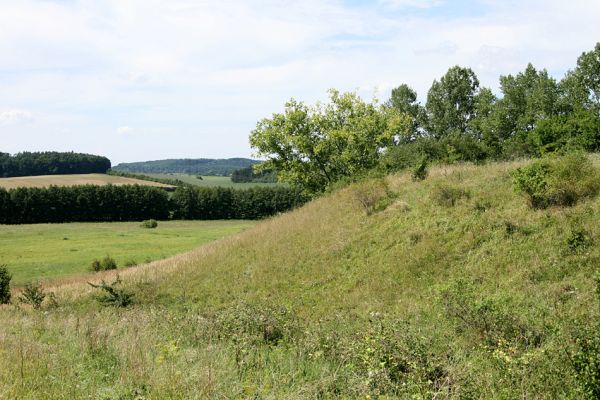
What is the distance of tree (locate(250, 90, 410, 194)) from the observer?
3703 cm

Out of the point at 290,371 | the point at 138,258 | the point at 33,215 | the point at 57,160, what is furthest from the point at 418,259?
the point at 57,160

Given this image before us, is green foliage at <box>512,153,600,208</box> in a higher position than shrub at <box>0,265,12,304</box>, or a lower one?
higher

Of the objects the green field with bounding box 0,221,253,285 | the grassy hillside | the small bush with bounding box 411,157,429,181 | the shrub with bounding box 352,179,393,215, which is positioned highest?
the small bush with bounding box 411,157,429,181

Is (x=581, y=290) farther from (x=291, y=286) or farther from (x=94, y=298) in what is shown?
(x=94, y=298)

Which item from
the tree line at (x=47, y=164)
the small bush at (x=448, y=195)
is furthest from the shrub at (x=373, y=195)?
the tree line at (x=47, y=164)

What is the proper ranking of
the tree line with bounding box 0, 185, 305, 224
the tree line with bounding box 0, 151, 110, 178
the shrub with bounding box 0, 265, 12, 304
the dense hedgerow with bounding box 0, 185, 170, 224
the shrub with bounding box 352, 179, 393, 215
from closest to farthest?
1. the shrub with bounding box 352, 179, 393, 215
2. the shrub with bounding box 0, 265, 12, 304
3. the dense hedgerow with bounding box 0, 185, 170, 224
4. the tree line with bounding box 0, 185, 305, 224
5. the tree line with bounding box 0, 151, 110, 178

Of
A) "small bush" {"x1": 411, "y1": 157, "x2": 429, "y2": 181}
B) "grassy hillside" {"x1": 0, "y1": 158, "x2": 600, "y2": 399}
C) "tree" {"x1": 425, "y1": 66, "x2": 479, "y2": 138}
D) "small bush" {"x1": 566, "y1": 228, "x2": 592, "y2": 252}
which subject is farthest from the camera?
"tree" {"x1": 425, "y1": 66, "x2": 479, "y2": 138}

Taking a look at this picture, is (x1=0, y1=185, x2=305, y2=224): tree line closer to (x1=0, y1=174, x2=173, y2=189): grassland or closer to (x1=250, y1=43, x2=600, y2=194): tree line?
(x1=0, y1=174, x2=173, y2=189): grassland

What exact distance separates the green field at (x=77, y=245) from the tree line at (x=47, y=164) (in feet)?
289

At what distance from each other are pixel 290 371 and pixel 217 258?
1594cm

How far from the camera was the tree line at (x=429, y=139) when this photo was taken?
2547 centimetres

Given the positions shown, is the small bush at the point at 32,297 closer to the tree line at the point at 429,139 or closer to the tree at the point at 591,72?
the tree line at the point at 429,139

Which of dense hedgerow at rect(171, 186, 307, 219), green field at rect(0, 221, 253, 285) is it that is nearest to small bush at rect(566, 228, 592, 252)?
green field at rect(0, 221, 253, 285)

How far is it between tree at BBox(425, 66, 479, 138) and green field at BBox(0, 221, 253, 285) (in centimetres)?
3348
